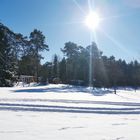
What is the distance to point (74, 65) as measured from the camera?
250ft

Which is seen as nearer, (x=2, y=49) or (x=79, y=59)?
(x=2, y=49)

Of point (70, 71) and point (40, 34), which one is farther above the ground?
point (40, 34)

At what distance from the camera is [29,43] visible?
74625mm

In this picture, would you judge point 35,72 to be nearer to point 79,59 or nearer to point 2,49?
point 79,59

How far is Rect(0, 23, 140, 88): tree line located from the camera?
66.8 meters

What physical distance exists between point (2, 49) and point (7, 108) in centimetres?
3198

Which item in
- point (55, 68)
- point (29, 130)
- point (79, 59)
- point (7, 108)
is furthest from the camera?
point (55, 68)

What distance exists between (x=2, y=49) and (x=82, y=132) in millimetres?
39846

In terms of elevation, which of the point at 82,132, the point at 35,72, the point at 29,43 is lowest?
the point at 82,132

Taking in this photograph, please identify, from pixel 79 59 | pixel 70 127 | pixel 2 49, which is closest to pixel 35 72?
pixel 79 59

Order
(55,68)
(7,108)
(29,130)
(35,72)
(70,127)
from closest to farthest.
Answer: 1. (29,130)
2. (70,127)
3. (7,108)
4. (35,72)
5. (55,68)

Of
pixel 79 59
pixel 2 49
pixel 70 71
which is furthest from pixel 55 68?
pixel 2 49

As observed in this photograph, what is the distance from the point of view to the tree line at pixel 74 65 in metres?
66.8

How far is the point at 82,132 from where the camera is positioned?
1118cm
